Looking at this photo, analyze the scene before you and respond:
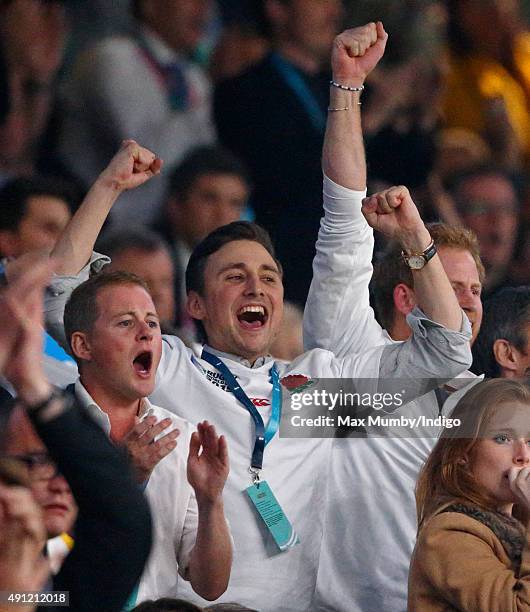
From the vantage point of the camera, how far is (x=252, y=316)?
323 centimetres

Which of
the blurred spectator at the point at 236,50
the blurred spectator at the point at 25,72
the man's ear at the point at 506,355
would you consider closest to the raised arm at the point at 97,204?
Answer: the blurred spectator at the point at 25,72

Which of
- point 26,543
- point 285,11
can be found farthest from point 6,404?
point 285,11

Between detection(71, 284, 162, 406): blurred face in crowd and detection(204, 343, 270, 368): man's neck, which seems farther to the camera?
detection(204, 343, 270, 368): man's neck

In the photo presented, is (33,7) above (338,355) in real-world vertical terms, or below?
above

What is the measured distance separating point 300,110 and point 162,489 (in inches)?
44.9

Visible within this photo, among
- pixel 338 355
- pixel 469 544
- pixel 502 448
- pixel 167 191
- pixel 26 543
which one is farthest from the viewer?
pixel 167 191

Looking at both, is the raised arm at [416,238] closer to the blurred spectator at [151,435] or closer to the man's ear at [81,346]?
the blurred spectator at [151,435]

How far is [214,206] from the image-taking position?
3588mm

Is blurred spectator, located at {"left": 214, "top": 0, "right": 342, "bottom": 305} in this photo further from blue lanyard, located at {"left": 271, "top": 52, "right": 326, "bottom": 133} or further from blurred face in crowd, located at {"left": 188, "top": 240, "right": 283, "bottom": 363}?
blurred face in crowd, located at {"left": 188, "top": 240, "right": 283, "bottom": 363}

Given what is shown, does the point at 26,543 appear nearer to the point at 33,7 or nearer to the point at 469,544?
the point at 469,544

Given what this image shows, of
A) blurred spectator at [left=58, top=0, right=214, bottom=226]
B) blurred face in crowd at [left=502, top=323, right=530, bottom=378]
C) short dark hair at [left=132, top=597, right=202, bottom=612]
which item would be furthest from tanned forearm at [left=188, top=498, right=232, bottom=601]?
blurred spectator at [left=58, top=0, right=214, bottom=226]

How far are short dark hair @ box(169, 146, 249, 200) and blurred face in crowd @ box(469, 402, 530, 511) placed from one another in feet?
3.25

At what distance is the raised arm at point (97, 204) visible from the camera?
3.08 metres

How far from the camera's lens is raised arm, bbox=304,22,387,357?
3312mm
